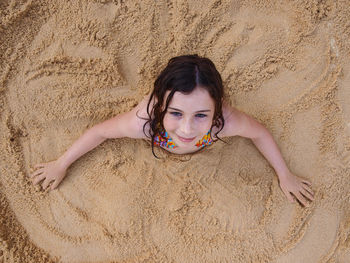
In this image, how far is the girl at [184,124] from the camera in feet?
4.13

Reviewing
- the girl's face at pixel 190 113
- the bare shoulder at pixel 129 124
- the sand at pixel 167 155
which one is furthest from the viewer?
the sand at pixel 167 155

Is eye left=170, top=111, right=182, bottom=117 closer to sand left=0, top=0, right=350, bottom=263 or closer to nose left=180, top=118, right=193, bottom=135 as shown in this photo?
nose left=180, top=118, right=193, bottom=135

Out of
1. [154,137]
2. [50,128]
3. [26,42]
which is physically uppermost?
[26,42]

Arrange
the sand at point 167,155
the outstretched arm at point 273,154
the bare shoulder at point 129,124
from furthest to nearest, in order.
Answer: the sand at point 167,155 < the outstretched arm at point 273,154 < the bare shoulder at point 129,124

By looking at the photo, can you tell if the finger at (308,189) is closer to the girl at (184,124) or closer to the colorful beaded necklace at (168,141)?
the girl at (184,124)

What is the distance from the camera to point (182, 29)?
6.01 ft

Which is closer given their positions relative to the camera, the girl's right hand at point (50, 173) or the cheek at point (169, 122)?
the cheek at point (169, 122)

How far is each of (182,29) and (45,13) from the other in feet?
2.75

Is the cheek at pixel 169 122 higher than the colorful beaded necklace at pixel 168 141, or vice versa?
the cheek at pixel 169 122

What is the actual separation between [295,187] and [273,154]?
26 centimetres

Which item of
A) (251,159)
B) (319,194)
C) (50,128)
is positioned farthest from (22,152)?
(319,194)

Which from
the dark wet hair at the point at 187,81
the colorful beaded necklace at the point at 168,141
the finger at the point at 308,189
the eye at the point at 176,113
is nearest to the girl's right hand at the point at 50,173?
the colorful beaded necklace at the point at 168,141

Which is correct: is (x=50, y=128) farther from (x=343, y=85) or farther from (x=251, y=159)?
(x=343, y=85)

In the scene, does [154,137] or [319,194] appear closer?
[154,137]
